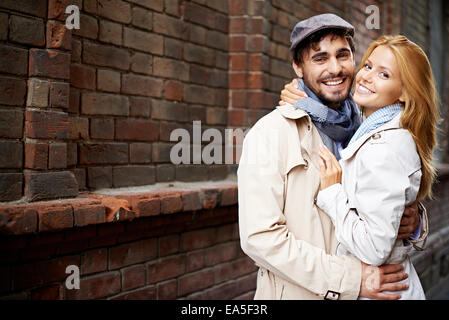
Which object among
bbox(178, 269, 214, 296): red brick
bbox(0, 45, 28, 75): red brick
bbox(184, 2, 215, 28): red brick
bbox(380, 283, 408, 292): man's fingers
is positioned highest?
bbox(184, 2, 215, 28): red brick

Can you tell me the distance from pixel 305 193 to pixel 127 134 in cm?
114

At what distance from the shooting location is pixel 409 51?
1.93 m

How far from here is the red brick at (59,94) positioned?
211 centimetres

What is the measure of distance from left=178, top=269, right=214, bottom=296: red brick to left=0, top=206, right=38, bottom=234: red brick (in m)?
1.23

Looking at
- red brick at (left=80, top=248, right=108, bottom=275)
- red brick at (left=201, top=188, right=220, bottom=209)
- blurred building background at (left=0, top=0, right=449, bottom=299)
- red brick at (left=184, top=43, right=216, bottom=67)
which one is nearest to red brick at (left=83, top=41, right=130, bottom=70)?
blurred building background at (left=0, top=0, right=449, bottom=299)

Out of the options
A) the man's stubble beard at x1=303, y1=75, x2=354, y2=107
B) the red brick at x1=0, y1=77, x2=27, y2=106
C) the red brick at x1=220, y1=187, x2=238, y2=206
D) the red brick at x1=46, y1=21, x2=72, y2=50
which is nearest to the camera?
the red brick at x1=0, y1=77, x2=27, y2=106

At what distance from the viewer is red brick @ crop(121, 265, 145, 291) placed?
8.36 ft

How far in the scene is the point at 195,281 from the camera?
303 cm

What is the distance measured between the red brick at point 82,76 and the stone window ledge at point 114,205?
0.56 metres

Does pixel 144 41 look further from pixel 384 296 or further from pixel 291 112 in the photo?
pixel 384 296

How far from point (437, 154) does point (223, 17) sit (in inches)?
218

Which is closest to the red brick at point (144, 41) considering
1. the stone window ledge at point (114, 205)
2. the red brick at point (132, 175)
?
the red brick at point (132, 175)

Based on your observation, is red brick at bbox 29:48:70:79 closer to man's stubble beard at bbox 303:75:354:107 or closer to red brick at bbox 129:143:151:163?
red brick at bbox 129:143:151:163

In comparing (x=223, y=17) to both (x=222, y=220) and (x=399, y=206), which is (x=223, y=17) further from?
(x=399, y=206)
